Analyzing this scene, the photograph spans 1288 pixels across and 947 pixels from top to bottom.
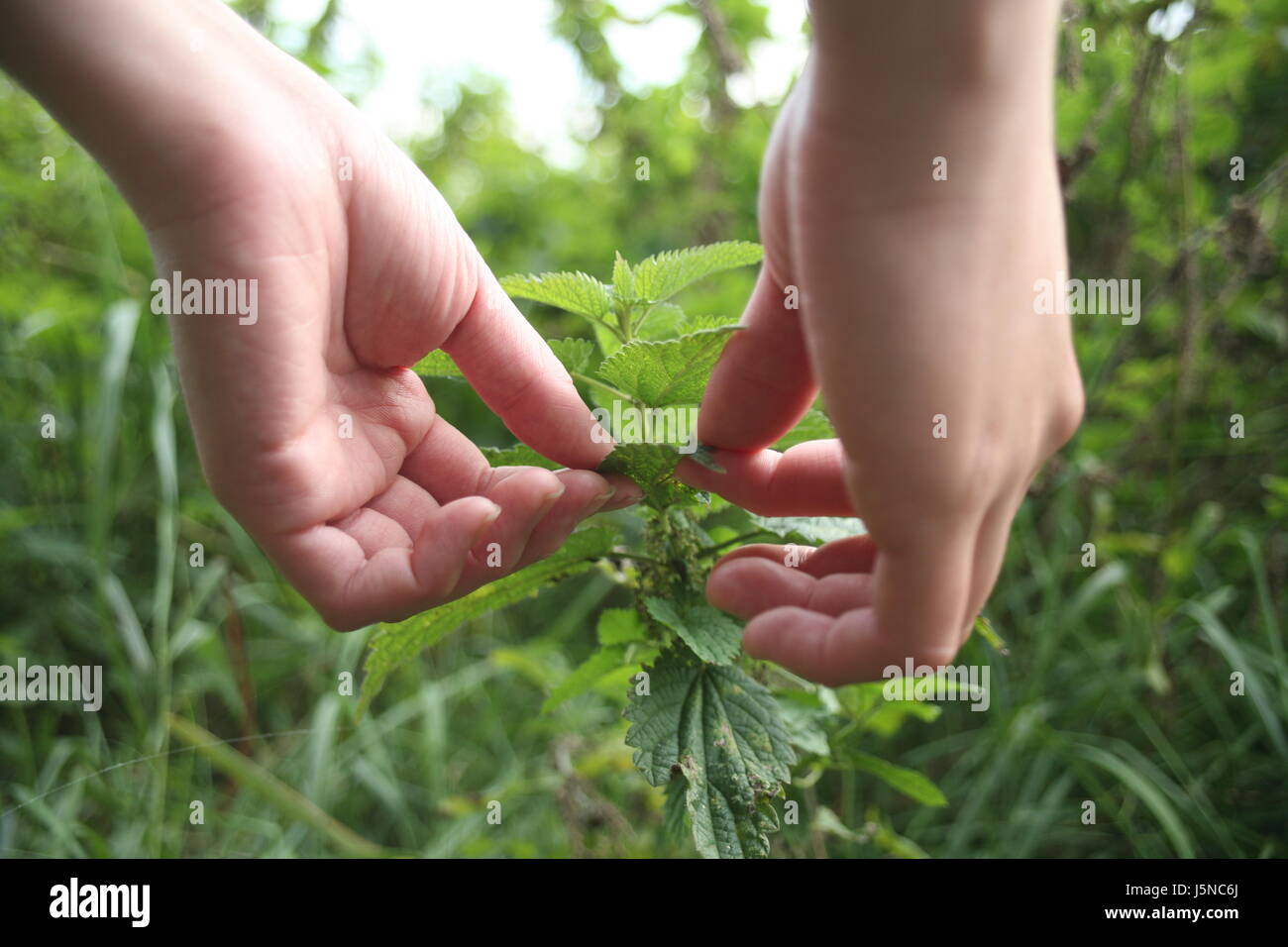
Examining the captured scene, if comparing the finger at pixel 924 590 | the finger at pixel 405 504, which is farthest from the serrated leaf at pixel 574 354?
the finger at pixel 924 590

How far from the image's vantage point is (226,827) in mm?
2311

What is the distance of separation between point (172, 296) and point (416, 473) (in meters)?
0.31

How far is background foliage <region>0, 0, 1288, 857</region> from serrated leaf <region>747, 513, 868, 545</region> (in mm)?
694

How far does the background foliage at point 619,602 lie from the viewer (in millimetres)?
2035

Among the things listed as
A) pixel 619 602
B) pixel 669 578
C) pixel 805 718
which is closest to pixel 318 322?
pixel 669 578

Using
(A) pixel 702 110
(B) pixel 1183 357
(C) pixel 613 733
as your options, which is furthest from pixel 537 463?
(A) pixel 702 110

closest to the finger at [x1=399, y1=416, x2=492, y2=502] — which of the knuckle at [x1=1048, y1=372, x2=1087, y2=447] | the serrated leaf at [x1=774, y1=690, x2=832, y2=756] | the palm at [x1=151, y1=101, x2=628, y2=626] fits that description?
the palm at [x1=151, y1=101, x2=628, y2=626]

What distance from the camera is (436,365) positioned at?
38.1 inches

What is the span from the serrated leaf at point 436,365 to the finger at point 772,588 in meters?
0.40

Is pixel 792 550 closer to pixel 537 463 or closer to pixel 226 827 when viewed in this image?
pixel 537 463

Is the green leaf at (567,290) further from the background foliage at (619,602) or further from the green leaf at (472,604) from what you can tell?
the background foliage at (619,602)

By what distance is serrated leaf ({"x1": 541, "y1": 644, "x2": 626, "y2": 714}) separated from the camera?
1089 millimetres

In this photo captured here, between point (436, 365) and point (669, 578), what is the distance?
14.2 inches

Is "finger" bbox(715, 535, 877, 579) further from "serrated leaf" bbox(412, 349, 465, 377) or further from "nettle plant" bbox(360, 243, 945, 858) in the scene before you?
"serrated leaf" bbox(412, 349, 465, 377)
